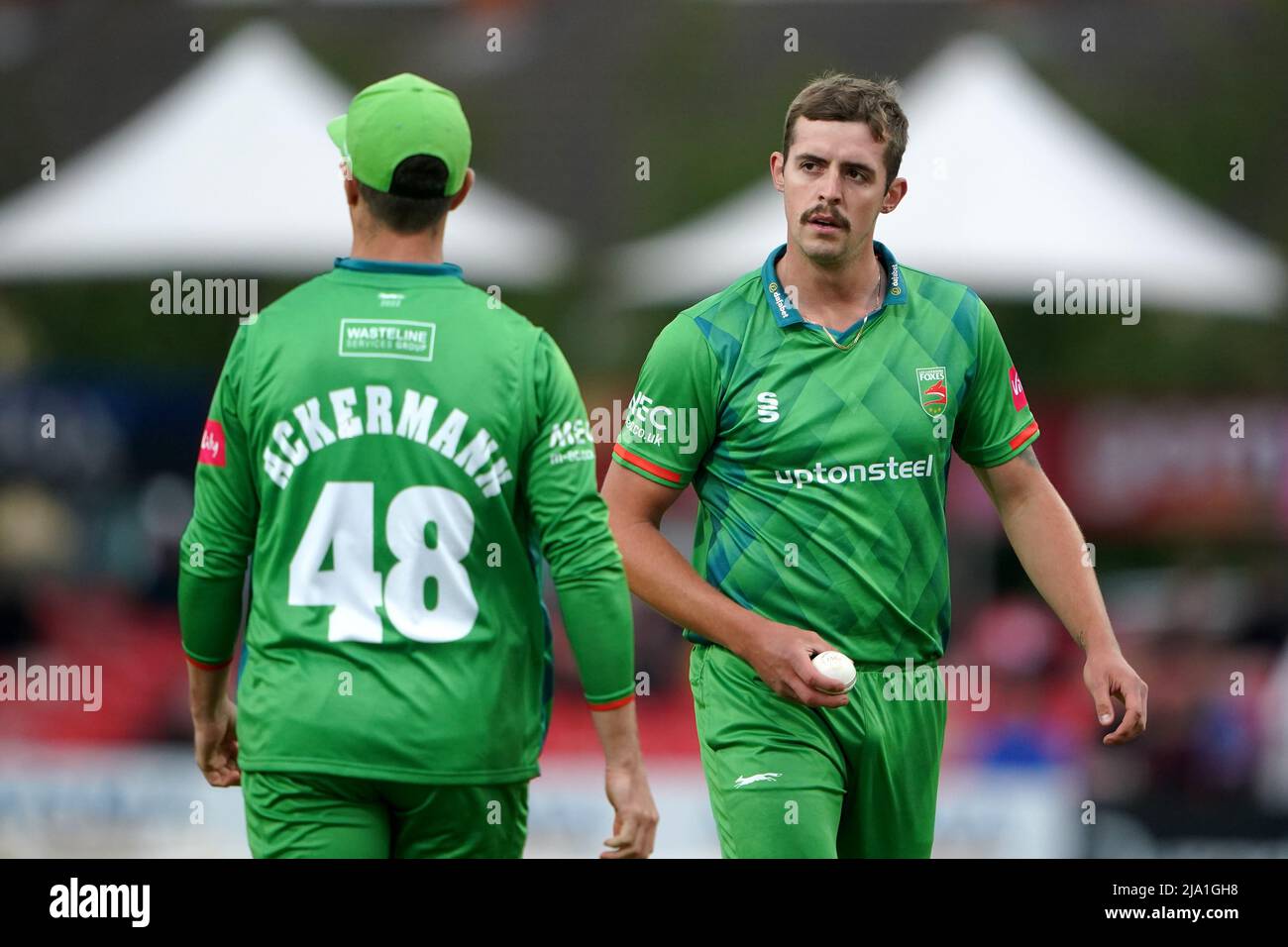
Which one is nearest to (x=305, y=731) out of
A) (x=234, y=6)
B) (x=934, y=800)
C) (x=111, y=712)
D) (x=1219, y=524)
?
(x=934, y=800)

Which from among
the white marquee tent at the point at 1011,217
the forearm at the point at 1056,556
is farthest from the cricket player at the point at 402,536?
the white marquee tent at the point at 1011,217

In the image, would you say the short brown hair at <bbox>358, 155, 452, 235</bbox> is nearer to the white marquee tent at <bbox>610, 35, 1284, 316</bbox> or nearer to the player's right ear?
the player's right ear

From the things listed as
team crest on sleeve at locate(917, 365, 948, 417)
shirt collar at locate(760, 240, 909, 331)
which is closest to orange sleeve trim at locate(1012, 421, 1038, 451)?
team crest on sleeve at locate(917, 365, 948, 417)

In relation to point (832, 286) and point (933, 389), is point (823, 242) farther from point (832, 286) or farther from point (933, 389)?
point (933, 389)

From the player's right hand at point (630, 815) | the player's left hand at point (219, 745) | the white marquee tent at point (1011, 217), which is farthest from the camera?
the white marquee tent at point (1011, 217)

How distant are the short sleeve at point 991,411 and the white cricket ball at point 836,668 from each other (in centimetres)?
76

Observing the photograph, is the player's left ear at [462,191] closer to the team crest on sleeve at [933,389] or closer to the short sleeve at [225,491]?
the short sleeve at [225,491]

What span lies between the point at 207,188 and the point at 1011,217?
4716mm

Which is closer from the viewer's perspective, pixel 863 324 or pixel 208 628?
pixel 208 628

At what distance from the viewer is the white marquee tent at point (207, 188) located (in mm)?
11766

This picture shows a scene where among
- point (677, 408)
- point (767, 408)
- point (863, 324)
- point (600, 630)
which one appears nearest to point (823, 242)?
point (863, 324)

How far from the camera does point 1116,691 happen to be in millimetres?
4938

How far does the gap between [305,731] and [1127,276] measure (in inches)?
340

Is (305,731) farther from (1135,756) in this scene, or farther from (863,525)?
(1135,756)
